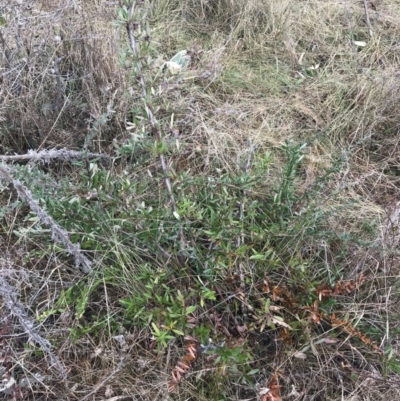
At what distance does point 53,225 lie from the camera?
1367 millimetres

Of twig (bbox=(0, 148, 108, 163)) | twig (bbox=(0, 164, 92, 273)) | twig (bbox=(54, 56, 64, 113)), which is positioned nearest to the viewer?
twig (bbox=(0, 164, 92, 273))

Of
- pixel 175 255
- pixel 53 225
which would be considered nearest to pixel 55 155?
pixel 53 225

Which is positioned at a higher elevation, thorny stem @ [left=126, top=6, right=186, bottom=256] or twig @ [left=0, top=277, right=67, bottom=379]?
thorny stem @ [left=126, top=6, right=186, bottom=256]

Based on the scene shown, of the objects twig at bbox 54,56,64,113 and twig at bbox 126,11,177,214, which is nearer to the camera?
twig at bbox 126,11,177,214

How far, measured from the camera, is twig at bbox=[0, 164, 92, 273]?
1252 mm

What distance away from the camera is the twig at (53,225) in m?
1.25

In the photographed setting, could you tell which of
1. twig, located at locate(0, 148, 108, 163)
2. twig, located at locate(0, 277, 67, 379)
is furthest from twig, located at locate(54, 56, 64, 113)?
twig, located at locate(0, 277, 67, 379)

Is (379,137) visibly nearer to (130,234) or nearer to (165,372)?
(130,234)

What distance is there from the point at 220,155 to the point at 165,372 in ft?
3.07

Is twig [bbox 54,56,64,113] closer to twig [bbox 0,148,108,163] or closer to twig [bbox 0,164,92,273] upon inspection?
twig [bbox 0,148,108,163]

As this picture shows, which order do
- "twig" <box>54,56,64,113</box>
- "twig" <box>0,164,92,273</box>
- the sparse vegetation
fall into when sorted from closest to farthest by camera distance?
"twig" <box>0,164,92,273</box>, the sparse vegetation, "twig" <box>54,56,64,113</box>

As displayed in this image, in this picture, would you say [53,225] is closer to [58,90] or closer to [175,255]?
[175,255]

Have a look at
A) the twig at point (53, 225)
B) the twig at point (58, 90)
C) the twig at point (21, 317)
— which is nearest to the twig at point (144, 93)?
the twig at point (53, 225)

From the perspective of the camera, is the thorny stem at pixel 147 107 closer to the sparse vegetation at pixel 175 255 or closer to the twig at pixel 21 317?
the sparse vegetation at pixel 175 255
